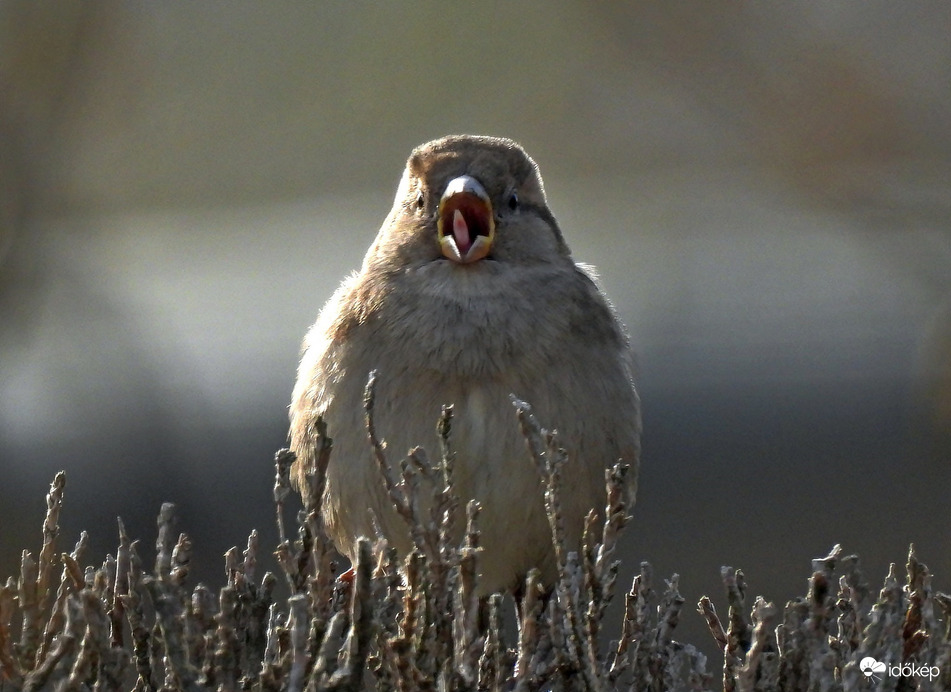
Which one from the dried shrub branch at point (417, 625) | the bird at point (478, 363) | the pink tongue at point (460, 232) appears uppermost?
the pink tongue at point (460, 232)

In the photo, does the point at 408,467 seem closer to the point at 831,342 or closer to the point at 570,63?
the point at 831,342

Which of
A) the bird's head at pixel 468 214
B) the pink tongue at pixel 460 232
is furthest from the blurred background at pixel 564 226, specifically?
the pink tongue at pixel 460 232

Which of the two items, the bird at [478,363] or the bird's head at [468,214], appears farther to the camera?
the bird's head at [468,214]

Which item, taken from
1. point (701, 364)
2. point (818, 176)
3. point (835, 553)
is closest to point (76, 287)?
point (701, 364)

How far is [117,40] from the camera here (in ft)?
18.5

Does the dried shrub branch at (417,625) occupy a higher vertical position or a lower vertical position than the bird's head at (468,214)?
lower

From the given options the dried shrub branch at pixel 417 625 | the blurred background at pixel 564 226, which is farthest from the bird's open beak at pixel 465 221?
the dried shrub branch at pixel 417 625

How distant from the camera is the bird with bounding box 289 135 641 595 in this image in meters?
3.36

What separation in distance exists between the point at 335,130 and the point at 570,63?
2813 millimetres

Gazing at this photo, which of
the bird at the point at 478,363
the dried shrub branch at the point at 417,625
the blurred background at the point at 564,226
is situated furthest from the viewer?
the bird at the point at 478,363

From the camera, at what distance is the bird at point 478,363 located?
336cm

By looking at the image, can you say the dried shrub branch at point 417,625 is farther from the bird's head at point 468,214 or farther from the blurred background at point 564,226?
the bird's head at point 468,214

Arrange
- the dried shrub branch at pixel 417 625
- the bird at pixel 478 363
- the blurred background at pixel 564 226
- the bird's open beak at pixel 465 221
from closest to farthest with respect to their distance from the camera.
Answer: the dried shrub branch at pixel 417 625 → the blurred background at pixel 564 226 → the bird at pixel 478 363 → the bird's open beak at pixel 465 221

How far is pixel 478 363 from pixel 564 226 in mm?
6727
